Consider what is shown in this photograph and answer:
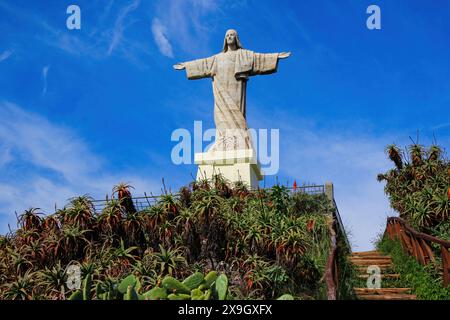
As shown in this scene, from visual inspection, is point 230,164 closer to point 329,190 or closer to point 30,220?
point 329,190

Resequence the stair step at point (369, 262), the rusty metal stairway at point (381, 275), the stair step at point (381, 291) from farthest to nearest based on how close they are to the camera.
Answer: the stair step at point (369, 262), the stair step at point (381, 291), the rusty metal stairway at point (381, 275)

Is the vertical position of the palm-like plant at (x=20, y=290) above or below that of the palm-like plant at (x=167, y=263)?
below

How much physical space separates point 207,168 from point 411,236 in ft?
25.8

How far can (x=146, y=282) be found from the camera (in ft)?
27.1

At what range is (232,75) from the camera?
19328 millimetres

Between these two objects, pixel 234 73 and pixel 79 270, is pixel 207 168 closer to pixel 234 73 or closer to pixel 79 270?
pixel 234 73

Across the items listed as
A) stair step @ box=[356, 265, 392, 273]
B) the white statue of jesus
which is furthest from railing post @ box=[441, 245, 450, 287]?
the white statue of jesus

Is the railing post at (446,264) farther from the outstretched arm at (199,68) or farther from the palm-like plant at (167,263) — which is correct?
the outstretched arm at (199,68)

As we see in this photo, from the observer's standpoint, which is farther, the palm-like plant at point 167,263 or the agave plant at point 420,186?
the agave plant at point 420,186

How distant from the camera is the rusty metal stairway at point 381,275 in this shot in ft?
31.1

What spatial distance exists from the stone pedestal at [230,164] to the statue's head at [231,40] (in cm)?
399

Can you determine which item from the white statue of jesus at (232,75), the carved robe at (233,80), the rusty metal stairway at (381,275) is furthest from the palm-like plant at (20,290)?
the carved robe at (233,80)
